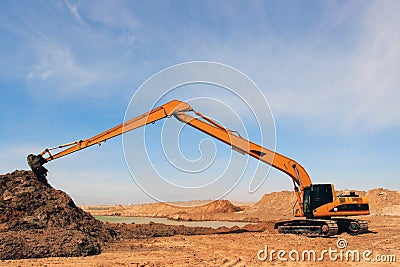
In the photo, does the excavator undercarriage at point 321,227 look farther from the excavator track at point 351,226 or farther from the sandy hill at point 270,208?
the sandy hill at point 270,208

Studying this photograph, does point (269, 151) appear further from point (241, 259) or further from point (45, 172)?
point (45, 172)

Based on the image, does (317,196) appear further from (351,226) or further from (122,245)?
(122,245)

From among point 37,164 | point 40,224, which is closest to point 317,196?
point 40,224

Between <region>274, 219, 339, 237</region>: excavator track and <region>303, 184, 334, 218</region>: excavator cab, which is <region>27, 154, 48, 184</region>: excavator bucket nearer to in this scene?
<region>274, 219, 339, 237</region>: excavator track

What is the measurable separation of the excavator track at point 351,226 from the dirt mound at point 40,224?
1110 cm

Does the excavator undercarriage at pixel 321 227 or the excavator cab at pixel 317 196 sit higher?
the excavator cab at pixel 317 196

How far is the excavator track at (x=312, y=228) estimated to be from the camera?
1571cm

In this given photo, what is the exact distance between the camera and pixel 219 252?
11.8 metres

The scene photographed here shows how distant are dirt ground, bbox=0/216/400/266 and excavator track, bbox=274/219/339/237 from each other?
18.9 inches

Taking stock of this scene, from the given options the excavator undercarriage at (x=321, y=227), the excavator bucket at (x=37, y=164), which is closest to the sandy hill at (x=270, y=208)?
the excavator undercarriage at (x=321, y=227)

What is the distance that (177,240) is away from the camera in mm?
15289

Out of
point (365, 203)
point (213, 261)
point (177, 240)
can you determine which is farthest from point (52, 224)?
point (365, 203)

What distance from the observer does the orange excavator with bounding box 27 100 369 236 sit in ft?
52.6

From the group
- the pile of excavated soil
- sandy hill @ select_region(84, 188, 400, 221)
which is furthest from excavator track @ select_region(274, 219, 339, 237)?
sandy hill @ select_region(84, 188, 400, 221)
